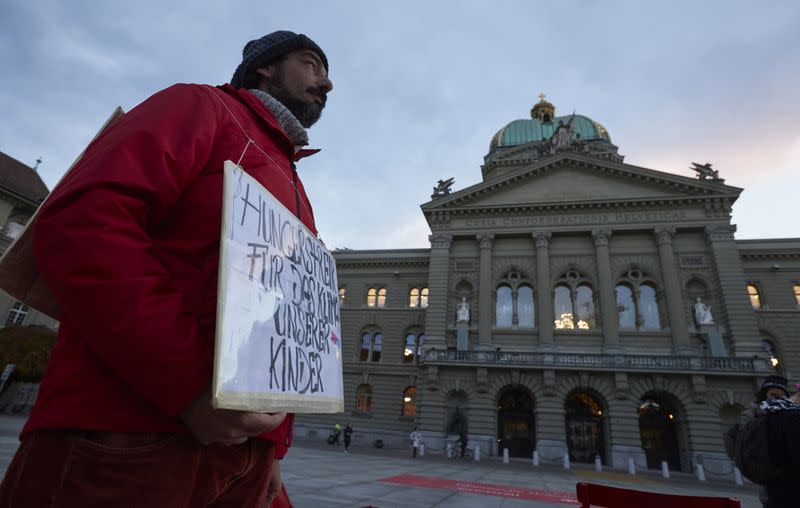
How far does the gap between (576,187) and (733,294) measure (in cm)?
1188

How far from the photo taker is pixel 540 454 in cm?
2453

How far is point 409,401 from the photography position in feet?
103

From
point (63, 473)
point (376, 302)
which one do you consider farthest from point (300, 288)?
point (376, 302)

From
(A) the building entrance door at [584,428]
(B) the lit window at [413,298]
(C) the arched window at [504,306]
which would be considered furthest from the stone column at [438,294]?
(A) the building entrance door at [584,428]

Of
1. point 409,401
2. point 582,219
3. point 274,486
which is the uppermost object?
point 582,219

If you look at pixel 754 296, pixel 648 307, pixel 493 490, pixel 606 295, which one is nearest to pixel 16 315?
pixel 493 490

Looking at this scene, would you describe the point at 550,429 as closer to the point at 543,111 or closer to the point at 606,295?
the point at 606,295

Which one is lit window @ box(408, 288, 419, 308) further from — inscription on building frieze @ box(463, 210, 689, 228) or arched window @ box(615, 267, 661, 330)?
arched window @ box(615, 267, 661, 330)

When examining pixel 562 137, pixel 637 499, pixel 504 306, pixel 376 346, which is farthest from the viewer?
pixel 562 137

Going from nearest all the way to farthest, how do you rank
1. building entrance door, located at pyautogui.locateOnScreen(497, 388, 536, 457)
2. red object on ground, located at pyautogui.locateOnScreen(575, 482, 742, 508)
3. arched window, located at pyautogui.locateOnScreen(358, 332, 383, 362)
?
1. red object on ground, located at pyautogui.locateOnScreen(575, 482, 742, 508)
2. building entrance door, located at pyautogui.locateOnScreen(497, 388, 536, 457)
3. arched window, located at pyautogui.locateOnScreen(358, 332, 383, 362)

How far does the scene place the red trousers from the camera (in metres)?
1.08

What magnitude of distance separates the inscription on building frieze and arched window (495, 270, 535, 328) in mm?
3923

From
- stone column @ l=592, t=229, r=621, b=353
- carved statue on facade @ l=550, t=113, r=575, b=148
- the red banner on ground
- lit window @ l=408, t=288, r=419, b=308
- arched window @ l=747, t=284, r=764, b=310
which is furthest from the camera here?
carved statue on facade @ l=550, t=113, r=575, b=148

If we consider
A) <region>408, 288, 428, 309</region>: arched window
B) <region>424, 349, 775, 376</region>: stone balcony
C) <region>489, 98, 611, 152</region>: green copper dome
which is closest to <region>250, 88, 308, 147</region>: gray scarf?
<region>424, 349, 775, 376</region>: stone balcony
